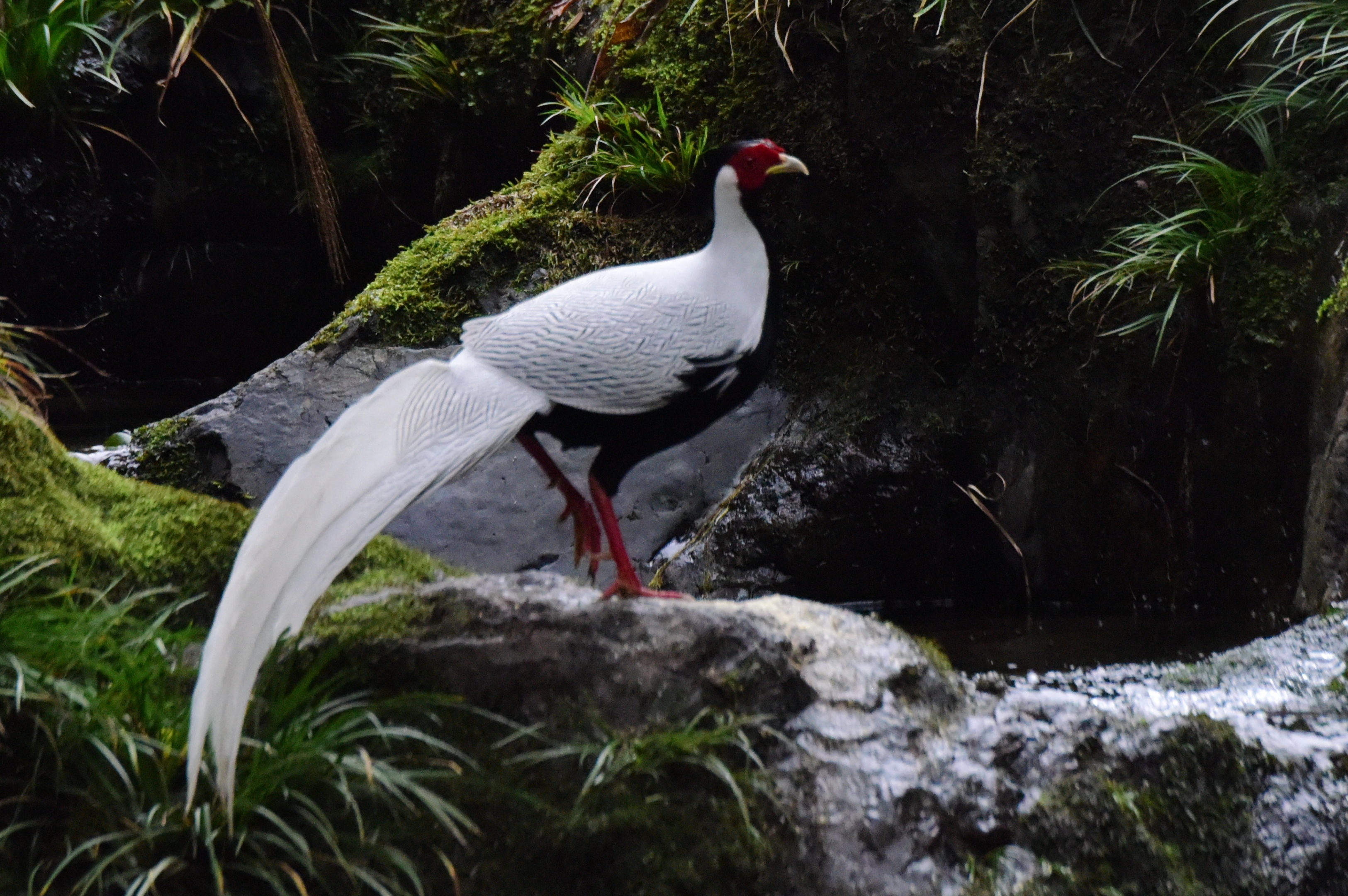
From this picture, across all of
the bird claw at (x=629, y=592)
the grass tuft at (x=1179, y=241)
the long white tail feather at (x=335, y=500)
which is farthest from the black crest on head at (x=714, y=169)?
the grass tuft at (x=1179, y=241)

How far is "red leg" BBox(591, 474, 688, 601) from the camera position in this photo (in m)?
2.47

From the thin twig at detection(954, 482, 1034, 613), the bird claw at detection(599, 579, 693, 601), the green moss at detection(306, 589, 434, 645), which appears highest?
the bird claw at detection(599, 579, 693, 601)

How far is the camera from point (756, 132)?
15.4 ft

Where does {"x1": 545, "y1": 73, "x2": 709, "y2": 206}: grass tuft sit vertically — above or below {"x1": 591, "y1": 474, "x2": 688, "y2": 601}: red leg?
above

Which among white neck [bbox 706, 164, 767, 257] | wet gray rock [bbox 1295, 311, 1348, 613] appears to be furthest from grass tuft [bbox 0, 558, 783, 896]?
wet gray rock [bbox 1295, 311, 1348, 613]

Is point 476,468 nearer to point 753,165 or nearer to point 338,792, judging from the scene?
point 753,165

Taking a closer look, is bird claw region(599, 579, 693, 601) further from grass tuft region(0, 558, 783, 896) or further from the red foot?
grass tuft region(0, 558, 783, 896)

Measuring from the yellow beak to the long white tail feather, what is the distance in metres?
0.79

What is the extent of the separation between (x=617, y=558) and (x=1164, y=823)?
1.19m

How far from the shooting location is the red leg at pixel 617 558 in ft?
8.11

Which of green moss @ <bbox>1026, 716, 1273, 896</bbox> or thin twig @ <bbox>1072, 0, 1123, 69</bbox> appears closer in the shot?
green moss @ <bbox>1026, 716, 1273, 896</bbox>

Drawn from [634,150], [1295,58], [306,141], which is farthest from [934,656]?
[306,141]

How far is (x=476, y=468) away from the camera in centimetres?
438

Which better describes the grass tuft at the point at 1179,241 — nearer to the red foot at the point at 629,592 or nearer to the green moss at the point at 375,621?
the red foot at the point at 629,592
